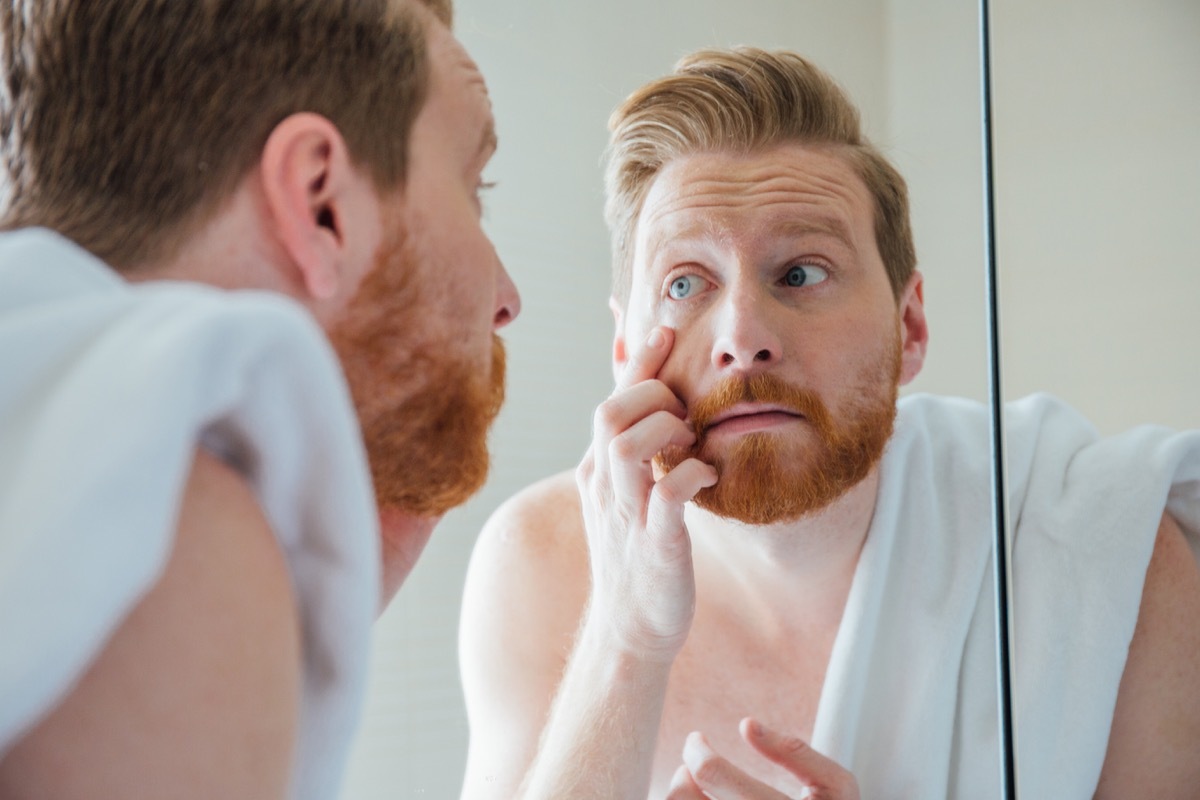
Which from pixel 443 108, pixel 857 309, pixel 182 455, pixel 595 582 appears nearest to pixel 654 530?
pixel 595 582

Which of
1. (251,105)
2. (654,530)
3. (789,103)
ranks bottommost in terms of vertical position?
(654,530)

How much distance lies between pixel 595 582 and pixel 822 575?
0.19 m

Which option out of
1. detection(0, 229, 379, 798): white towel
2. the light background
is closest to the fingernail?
the light background

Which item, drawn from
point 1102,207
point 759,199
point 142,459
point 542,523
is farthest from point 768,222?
point 142,459

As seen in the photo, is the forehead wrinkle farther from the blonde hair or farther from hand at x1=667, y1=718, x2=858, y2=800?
hand at x1=667, y1=718, x2=858, y2=800

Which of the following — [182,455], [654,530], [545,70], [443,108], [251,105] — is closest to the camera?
[182,455]

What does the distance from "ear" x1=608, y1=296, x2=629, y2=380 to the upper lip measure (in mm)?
128

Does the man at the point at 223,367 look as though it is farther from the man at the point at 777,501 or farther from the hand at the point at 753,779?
the hand at the point at 753,779

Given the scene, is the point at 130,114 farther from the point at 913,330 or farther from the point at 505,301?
the point at 913,330

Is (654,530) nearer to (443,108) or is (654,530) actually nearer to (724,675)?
(724,675)

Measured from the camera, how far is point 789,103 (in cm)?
86

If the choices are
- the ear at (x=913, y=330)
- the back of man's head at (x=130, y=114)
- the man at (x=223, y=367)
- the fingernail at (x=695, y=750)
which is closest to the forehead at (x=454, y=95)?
the man at (x=223, y=367)

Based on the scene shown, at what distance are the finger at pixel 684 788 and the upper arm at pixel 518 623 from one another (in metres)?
0.13

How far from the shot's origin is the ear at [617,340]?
2.91 ft
